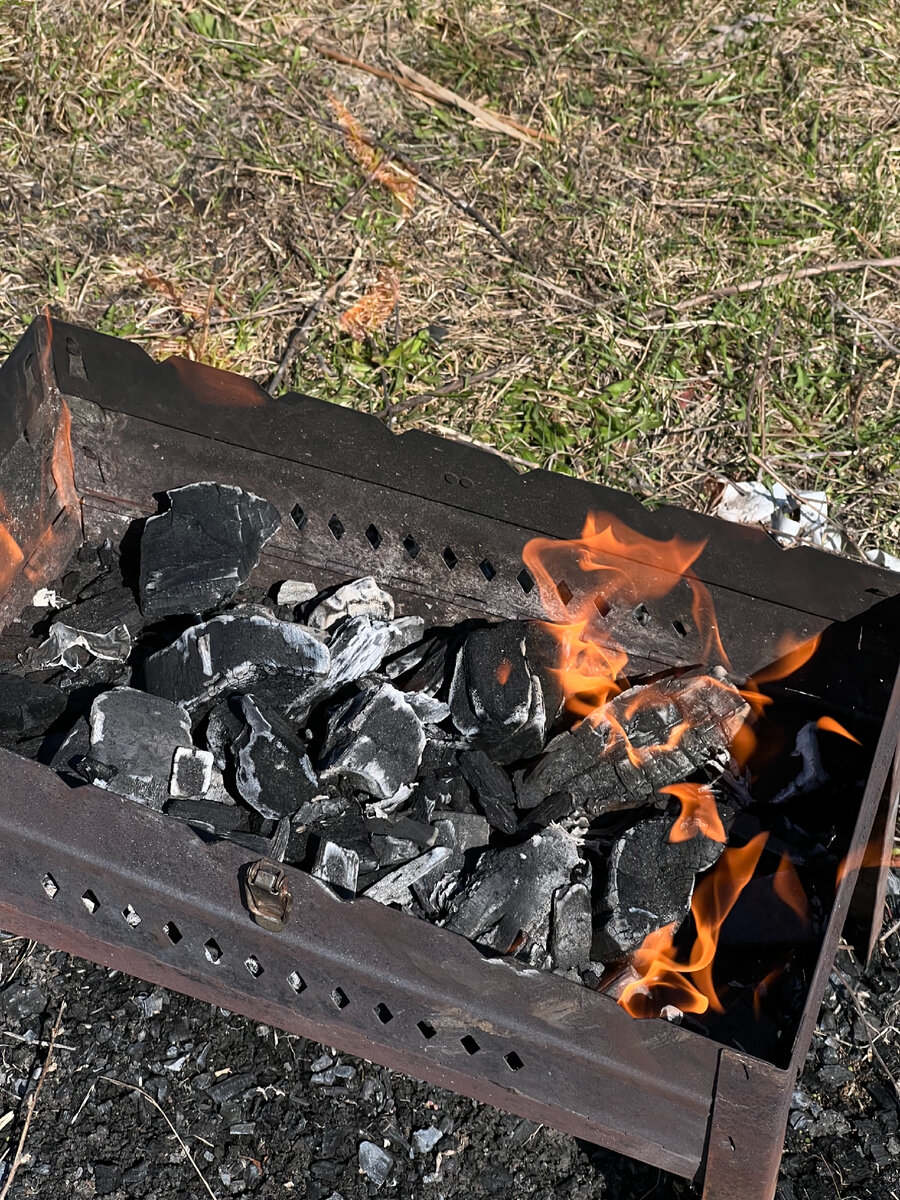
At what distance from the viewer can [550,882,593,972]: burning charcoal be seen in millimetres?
2506

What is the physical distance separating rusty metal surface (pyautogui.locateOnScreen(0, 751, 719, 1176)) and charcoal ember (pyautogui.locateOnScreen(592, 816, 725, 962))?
1.66ft

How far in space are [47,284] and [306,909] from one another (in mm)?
3088

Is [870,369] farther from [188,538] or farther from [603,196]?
[188,538]

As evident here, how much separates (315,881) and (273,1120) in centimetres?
83

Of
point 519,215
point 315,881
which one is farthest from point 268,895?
point 519,215

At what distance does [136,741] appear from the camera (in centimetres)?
262

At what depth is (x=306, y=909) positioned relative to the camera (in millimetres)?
2006

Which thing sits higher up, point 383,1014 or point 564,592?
point 564,592

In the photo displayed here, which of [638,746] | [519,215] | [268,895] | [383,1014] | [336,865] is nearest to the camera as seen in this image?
[268,895]

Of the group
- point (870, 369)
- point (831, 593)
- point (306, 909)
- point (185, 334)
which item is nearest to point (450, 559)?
point (831, 593)

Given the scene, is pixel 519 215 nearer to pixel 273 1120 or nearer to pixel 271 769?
pixel 271 769

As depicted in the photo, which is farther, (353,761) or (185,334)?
(185,334)

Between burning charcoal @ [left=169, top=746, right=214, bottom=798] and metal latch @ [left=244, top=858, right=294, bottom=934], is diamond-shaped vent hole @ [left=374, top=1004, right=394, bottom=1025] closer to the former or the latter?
metal latch @ [left=244, top=858, right=294, bottom=934]

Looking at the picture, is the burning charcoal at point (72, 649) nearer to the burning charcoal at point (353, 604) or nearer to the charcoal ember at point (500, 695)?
the burning charcoal at point (353, 604)
